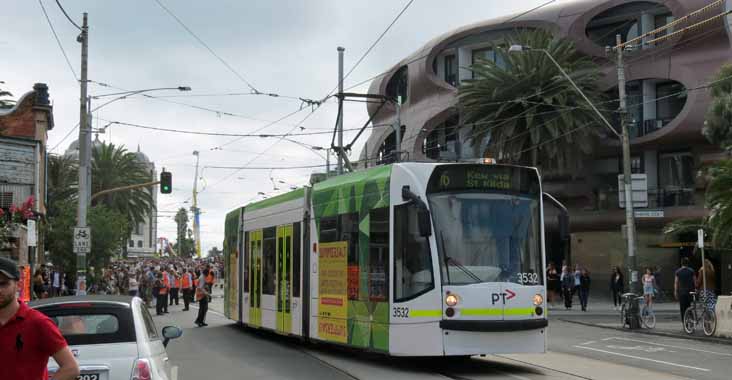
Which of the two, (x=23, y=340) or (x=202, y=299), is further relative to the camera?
(x=202, y=299)

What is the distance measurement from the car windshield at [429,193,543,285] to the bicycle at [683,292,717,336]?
32.9ft

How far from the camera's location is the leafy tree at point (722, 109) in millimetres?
36375

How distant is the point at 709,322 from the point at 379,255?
36.9ft

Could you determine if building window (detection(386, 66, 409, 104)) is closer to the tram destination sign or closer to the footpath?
the footpath

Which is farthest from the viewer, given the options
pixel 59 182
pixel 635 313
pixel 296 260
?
pixel 59 182

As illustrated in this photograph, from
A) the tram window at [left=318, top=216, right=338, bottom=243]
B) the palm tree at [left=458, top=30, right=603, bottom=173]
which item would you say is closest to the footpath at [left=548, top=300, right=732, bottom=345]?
the palm tree at [left=458, top=30, right=603, bottom=173]

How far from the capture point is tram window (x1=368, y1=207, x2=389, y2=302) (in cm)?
1428

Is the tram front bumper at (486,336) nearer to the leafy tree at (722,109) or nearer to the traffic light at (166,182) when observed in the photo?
the traffic light at (166,182)

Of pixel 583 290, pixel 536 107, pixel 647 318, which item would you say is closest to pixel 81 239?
pixel 647 318

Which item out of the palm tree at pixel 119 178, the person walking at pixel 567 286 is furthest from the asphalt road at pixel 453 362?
the palm tree at pixel 119 178

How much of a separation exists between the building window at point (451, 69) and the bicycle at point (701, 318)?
119ft

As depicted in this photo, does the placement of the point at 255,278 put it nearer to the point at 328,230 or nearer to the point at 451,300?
the point at 328,230

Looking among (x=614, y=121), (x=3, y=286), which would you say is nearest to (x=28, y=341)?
(x=3, y=286)

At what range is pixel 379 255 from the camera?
14.5 m
